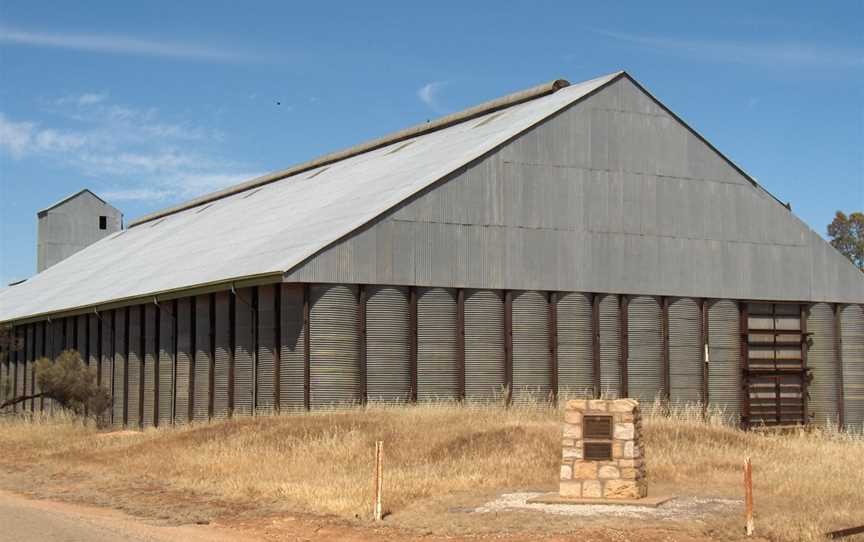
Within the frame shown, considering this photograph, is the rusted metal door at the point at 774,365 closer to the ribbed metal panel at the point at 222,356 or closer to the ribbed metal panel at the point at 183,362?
the ribbed metal panel at the point at 222,356

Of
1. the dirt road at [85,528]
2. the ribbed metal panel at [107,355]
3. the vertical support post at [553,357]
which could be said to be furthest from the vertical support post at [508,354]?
the dirt road at [85,528]

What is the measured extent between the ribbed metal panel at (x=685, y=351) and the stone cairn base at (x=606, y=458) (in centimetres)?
1785

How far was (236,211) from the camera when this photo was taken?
53969 millimetres

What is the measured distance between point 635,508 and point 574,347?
17.2 meters

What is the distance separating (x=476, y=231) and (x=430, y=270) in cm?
223

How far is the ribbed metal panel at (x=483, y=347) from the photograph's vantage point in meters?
35.6

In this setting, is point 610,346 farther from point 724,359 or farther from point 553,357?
point 724,359

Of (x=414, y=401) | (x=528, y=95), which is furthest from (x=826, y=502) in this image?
(x=528, y=95)

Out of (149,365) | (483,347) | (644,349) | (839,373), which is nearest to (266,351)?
(483,347)

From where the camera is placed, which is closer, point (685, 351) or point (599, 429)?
point (599, 429)

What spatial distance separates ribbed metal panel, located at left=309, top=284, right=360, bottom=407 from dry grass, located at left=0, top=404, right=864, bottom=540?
37.7 inches

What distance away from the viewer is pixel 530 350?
36.7 m

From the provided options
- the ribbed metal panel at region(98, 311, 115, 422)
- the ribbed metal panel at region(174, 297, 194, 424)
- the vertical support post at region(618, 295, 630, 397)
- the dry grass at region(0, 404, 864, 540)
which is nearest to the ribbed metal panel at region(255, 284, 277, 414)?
the dry grass at region(0, 404, 864, 540)

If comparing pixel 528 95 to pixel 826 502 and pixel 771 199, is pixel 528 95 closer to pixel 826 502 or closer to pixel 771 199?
pixel 771 199
